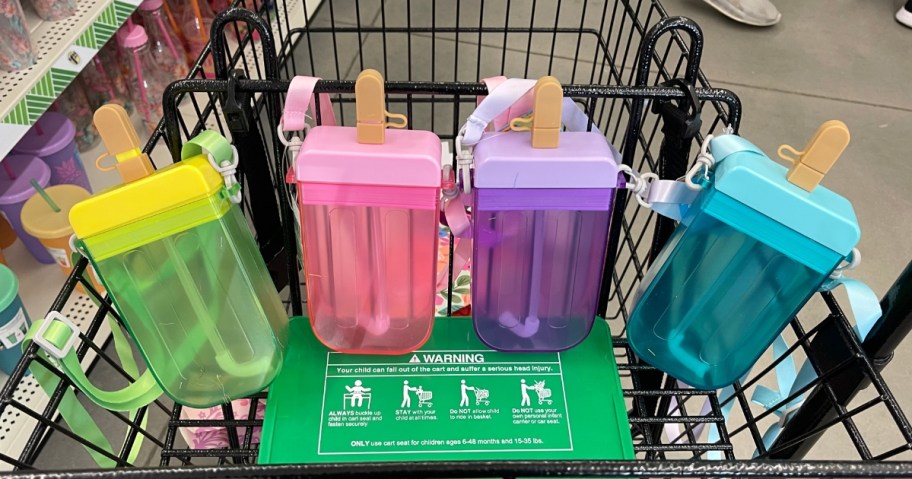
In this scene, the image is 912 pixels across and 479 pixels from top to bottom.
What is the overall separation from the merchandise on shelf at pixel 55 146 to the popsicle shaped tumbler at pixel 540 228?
994mm

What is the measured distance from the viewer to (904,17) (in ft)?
7.64

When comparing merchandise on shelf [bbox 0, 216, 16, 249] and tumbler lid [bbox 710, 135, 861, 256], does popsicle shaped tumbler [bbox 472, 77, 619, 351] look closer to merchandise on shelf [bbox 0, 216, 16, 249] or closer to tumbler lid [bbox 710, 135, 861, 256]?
tumbler lid [bbox 710, 135, 861, 256]

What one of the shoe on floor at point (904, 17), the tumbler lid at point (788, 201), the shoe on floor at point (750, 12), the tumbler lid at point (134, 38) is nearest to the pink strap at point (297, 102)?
the tumbler lid at point (788, 201)

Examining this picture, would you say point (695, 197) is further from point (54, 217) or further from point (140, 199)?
point (54, 217)

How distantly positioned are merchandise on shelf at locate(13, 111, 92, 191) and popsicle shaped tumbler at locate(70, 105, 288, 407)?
0.83m

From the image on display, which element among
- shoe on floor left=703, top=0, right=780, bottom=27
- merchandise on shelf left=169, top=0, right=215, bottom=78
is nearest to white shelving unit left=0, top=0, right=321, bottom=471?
merchandise on shelf left=169, top=0, right=215, bottom=78

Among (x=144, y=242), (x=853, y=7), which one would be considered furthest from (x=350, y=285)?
(x=853, y=7)

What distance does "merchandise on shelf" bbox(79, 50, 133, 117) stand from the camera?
1.48 metres

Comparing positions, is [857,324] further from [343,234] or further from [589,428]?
[343,234]

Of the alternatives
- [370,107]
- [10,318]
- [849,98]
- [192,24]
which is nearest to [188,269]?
[370,107]

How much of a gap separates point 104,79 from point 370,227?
1.16 meters

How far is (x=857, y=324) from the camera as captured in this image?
0.61 meters

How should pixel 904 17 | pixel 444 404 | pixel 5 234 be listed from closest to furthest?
pixel 444 404 < pixel 5 234 < pixel 904 17

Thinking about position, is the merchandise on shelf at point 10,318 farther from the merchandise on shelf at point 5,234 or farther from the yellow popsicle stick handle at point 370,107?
the yellow popsicle stick handle at point 370,107
